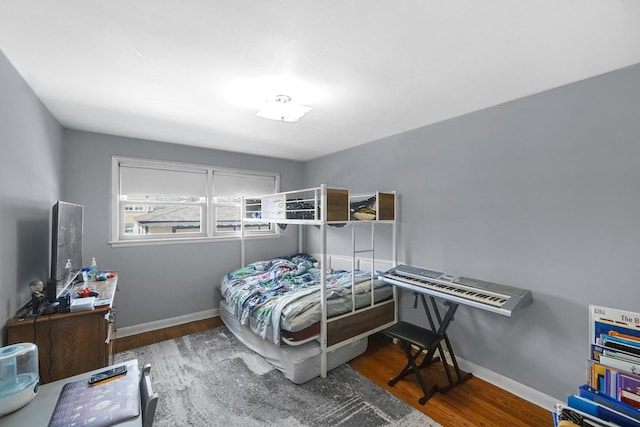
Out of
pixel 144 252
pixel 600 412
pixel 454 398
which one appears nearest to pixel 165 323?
pixel 144 252

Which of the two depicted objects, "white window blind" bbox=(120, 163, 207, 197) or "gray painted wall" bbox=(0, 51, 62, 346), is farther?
"white window blind" bbox=(120, 163, 207, 197)

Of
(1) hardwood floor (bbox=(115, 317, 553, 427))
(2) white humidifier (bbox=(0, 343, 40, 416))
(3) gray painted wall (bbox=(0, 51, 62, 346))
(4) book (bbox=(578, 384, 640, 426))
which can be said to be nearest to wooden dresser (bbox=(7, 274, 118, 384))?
(3) gray painted wall (bbox=(0, 51, 62, 346))

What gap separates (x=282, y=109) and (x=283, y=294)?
1762 millimetres

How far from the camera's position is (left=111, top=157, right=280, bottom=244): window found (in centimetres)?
325

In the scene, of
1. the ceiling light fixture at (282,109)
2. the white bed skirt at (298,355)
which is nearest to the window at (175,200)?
the white bed skirt at (298,355)

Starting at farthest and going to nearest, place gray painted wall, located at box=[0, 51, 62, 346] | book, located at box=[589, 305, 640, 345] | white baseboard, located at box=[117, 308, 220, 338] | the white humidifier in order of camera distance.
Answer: white baseboard, located at box=[117, 308, 220, 338], gray painted wall, located at box=[0, 51, 62, 346], book, located at box=[589, 305, 640, 345], the white humidifier

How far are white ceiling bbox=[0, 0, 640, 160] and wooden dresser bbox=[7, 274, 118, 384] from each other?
1.58 m

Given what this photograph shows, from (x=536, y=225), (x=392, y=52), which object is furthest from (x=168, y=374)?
(x=536, y=225)

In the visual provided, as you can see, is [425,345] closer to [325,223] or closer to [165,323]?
[325,223]

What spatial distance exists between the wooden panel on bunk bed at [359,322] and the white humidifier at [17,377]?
1.85 metres

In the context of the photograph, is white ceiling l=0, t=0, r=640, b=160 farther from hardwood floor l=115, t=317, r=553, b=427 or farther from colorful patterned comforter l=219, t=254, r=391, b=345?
hardwood floor l=115, t=317, r=553, b=427

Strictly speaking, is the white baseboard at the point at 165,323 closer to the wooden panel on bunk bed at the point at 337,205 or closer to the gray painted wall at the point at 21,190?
the gray painted wall at the point at 21,190

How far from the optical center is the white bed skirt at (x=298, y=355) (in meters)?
2.28

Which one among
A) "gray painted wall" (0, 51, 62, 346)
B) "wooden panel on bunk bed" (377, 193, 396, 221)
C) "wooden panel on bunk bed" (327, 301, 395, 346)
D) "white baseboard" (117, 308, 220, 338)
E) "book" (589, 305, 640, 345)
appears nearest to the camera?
"book" (589, 305, 640, 345)
